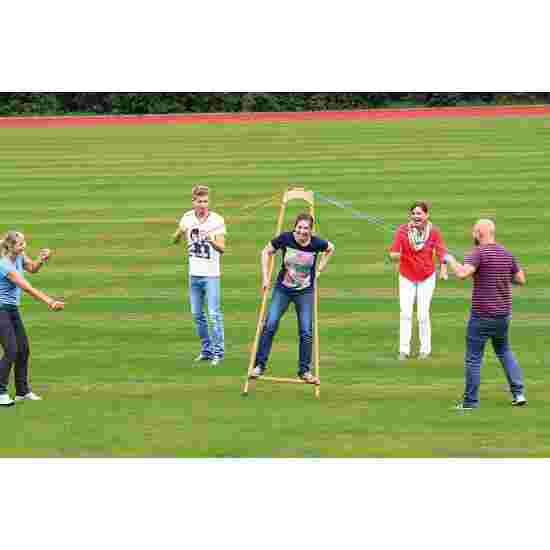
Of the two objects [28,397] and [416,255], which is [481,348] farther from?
[28,397]

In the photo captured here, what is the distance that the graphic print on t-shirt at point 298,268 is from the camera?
12.6m

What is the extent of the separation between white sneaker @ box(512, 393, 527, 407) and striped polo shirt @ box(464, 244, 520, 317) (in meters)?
0.98

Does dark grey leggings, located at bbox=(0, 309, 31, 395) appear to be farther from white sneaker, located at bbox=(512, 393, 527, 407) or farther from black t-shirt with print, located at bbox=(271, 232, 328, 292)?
white sneaker, located at bbox=(512, 393, 527, 407)

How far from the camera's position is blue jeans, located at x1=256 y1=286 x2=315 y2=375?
12.9 meters

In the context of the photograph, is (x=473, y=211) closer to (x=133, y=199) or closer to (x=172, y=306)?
(x=133, y=199)

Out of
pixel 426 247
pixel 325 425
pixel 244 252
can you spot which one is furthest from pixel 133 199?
pixel 325 425

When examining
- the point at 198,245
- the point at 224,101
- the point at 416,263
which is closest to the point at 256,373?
the point at 198,245

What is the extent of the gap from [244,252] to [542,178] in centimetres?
1011

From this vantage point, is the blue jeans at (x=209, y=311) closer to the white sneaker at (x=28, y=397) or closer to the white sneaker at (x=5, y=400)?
the white sneaker at (x=28, y=397)

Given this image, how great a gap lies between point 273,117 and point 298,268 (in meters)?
34.7

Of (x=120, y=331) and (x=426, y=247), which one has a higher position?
(x=426, y=247)

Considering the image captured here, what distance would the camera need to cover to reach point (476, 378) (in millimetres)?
11992

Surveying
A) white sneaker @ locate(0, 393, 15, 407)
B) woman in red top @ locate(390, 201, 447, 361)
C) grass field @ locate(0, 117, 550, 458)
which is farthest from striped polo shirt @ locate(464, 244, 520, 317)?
white sneaker @ locate(0, 393, 15, 407)

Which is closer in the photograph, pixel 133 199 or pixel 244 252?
pixel 244 252
